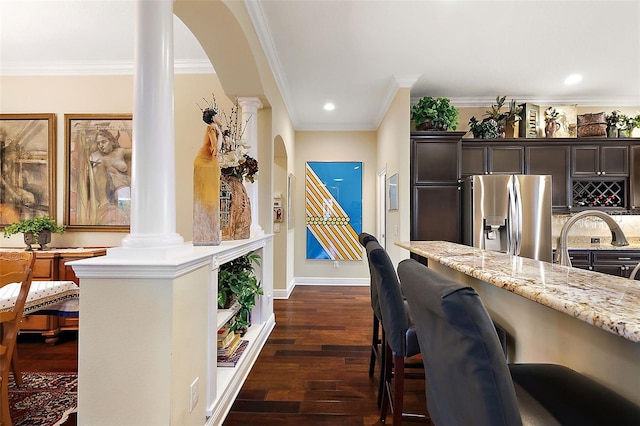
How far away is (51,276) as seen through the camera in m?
3.04

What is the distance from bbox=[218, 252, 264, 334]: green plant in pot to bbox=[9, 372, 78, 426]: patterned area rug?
1119 millimetres

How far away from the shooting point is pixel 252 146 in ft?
9.95

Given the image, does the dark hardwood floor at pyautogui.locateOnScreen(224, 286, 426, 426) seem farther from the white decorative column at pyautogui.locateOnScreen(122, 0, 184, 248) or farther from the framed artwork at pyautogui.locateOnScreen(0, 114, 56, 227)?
the framed artwork at pyautogui.locateOnScreen(0, 114, 56, 227)

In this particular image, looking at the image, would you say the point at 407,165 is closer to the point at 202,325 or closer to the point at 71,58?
the point at 202,325

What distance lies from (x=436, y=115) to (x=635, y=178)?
282 cm

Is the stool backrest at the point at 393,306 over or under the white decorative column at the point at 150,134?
under

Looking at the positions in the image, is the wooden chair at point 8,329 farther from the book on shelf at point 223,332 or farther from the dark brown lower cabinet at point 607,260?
the dark brown lower cabinet at point 607,260


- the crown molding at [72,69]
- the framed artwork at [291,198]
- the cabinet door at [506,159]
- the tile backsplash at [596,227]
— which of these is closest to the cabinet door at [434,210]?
the cabinet door at [506,159]

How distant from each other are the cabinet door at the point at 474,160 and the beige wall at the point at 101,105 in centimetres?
302

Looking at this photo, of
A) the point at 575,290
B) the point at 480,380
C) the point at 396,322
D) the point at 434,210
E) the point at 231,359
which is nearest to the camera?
the point at 480,380

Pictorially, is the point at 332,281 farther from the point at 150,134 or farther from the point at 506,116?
the point at 150,134

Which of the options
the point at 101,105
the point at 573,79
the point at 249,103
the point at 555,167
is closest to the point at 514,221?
the point at 555,167

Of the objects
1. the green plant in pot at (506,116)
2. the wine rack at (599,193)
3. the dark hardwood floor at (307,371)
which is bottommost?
the dark hardwood floor at (307,371)

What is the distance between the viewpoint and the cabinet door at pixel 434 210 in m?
3.83
